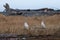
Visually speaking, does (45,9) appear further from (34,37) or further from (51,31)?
(34,37)

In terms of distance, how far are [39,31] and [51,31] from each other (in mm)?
544

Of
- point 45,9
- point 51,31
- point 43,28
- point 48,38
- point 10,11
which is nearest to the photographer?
point 48,38

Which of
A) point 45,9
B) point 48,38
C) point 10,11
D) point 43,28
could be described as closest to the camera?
point 48,38

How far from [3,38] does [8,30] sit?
2556 millimetres

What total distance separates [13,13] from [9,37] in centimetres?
1557

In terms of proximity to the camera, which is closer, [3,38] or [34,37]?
[3,38]

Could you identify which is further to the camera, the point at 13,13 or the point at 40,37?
the point at 13,13

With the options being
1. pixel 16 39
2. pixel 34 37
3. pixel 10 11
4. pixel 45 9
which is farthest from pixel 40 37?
pixel 45 9

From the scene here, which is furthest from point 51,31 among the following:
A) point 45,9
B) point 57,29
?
point 45,9

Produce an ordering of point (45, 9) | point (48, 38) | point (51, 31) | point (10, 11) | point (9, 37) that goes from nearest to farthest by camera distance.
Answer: point (9, 37), point (48, 38), point (51, 31), point (10, 11), point (45, 9)

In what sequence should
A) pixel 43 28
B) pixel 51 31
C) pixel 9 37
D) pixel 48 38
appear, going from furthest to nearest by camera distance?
pixel 43 28
pixel 51 31
pixel 48 38
pixel 9 37

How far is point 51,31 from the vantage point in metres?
9.74

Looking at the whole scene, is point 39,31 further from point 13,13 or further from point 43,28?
point 13,13

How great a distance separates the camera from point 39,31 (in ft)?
32.4
